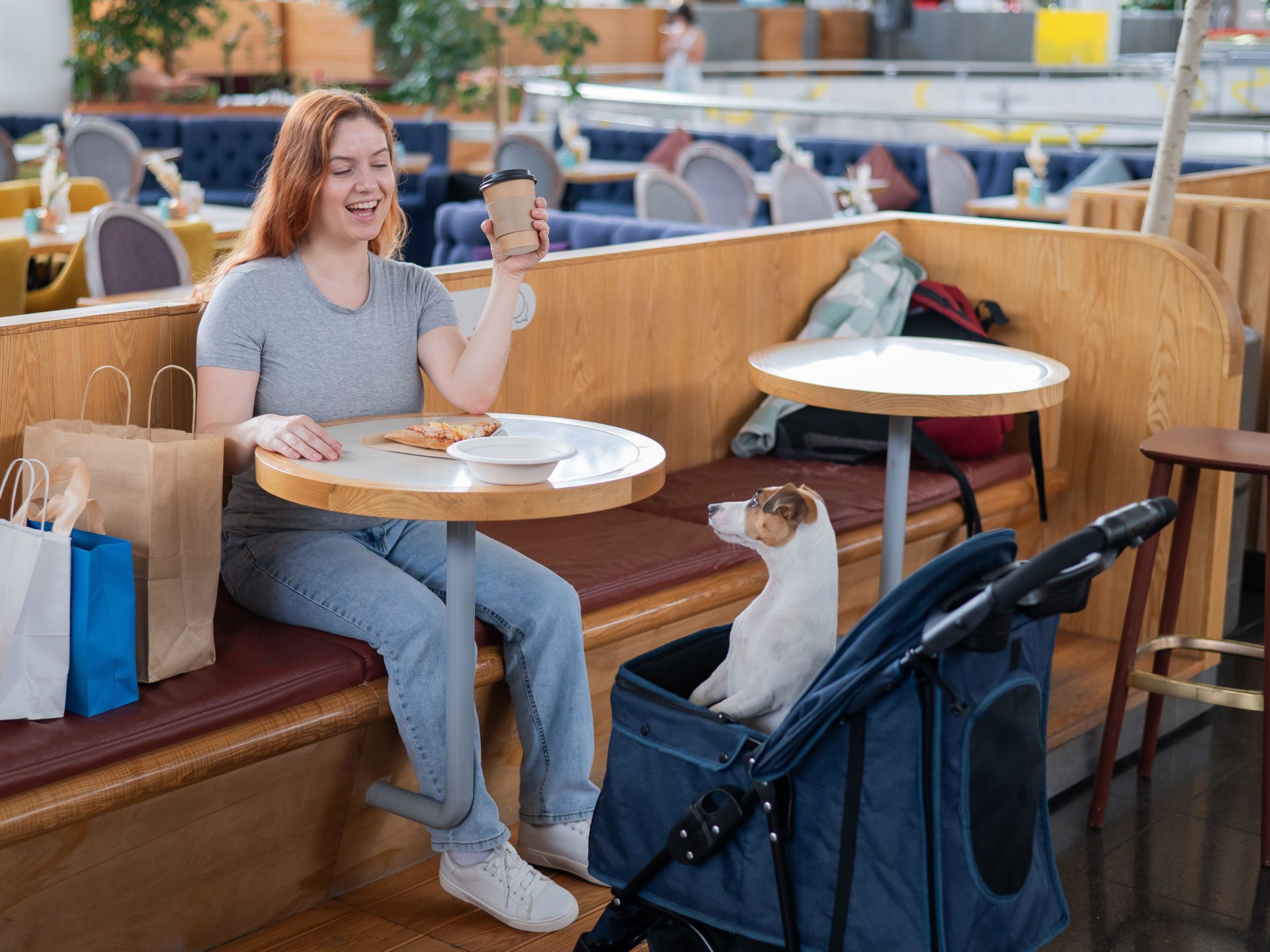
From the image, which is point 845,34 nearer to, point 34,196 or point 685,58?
point 685,58

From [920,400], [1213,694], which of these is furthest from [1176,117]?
[1213,694]

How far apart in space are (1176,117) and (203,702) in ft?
8.65

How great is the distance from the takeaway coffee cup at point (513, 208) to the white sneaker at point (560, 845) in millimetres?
903

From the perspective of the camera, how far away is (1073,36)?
54.5 ft

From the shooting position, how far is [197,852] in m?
2.06

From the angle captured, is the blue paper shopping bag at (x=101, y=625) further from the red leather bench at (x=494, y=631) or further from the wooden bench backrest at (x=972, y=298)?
the wooden bench backrest at (x=972, y=298)

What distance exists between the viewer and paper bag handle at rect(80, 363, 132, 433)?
214 cm

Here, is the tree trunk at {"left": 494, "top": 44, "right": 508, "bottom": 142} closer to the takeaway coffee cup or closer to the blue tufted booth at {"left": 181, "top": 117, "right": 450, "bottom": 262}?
the blue tufted booth at {"left": 181, "top": 117, "right": 450, "bottom": 262}

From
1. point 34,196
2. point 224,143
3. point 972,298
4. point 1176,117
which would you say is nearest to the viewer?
point 1176,117

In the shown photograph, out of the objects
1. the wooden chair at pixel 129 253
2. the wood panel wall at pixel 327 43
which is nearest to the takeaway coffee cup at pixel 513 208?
the wooden chair at pixel 129 253

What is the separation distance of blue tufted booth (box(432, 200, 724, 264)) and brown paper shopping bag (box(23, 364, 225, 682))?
6.44 feet

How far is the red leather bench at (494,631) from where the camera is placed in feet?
6.05

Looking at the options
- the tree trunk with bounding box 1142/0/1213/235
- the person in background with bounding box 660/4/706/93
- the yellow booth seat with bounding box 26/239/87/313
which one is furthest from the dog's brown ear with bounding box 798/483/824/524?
the person in background with bounding box 660/4/706/93

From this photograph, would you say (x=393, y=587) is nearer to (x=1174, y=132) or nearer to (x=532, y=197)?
(x=532, y=197)
